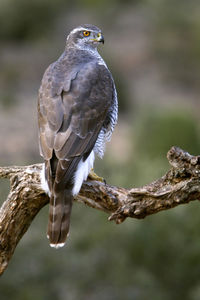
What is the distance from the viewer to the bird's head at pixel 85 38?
7902 millimetres

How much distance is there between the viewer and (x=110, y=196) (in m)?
6.00

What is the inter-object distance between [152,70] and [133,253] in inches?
745

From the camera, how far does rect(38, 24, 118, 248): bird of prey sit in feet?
19.7

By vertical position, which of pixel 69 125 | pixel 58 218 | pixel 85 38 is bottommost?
pixel 58 218

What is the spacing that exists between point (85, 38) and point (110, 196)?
2635mm

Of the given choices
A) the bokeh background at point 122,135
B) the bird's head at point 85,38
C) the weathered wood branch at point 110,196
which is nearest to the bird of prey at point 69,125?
the weathered wood branch at point 110,196

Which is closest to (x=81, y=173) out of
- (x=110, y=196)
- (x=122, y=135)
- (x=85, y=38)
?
(x=110, y=196)

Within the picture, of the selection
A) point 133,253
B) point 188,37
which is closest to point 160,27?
point 188,37

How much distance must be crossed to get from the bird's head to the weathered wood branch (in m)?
2.20

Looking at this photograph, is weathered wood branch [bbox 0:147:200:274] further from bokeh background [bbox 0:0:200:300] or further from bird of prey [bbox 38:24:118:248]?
bokeh background [bbox 0:0:200:300]

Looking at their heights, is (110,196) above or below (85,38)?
below

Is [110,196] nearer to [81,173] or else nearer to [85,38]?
[81,173]

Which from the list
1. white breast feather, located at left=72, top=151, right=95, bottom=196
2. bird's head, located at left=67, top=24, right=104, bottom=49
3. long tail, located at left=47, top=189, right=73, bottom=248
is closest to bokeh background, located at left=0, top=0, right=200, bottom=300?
bird's head, located at left=67, top=24, right=104, bottom=49

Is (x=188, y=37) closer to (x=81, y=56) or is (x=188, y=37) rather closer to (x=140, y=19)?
(x=140, y=19)
